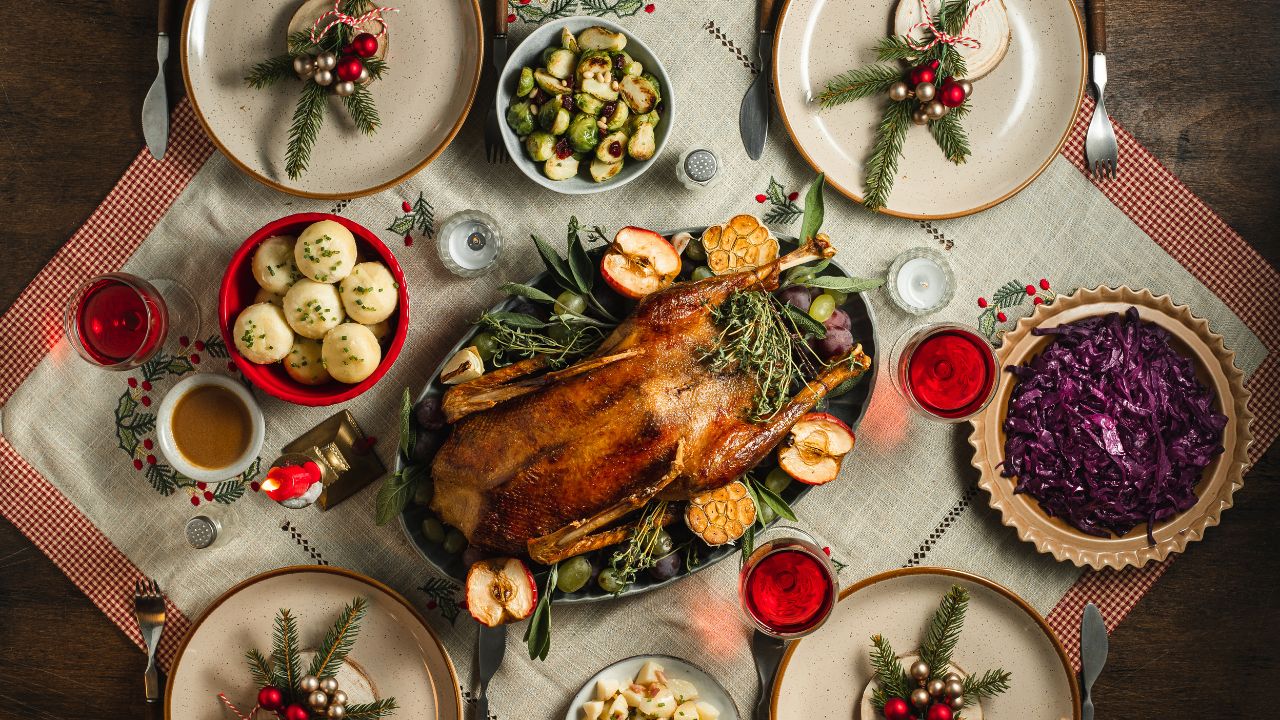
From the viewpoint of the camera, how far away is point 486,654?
2.15 metres

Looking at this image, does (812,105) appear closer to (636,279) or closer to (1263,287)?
(636,279)

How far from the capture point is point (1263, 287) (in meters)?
2.24

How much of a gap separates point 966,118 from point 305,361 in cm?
185

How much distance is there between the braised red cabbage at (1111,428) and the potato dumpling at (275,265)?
74.3 inches

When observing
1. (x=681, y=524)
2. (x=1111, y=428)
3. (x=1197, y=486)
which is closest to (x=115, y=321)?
(x=681, y=524)

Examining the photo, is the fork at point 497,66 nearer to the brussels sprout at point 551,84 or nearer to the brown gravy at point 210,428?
the brussels sprout at point 551,84

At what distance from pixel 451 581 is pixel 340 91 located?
1315mm

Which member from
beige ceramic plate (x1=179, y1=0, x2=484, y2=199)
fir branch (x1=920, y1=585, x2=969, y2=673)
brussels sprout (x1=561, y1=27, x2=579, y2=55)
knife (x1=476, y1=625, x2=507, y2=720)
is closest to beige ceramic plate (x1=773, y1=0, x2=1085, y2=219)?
brussels sprout (x1=561, y1=27, x2=579, y2=55)

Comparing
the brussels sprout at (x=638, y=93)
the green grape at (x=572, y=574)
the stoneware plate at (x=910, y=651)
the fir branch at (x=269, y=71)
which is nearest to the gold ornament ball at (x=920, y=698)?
A: the stoneware plate at (x=910, y=651)

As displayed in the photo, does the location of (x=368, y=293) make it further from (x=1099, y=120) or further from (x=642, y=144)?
(x=1099, y=120)

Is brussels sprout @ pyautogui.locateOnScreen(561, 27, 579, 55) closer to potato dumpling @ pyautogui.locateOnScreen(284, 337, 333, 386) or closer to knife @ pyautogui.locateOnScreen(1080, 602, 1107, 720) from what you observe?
potato dumpling @ pyautogui.locateOnScreen(284, 337, 333, 386)

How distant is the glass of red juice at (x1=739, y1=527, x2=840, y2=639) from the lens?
1.94 metres

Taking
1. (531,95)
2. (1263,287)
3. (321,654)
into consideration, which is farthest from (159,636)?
(1263,287)

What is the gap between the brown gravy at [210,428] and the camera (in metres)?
2.11
